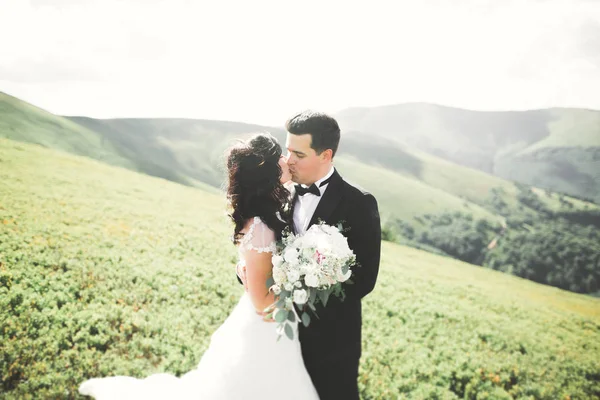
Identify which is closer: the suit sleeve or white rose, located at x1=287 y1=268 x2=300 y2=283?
white rose, located at x1=287 y1=268 x2=300 y2=283

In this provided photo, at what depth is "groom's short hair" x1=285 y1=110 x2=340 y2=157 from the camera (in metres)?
3.93

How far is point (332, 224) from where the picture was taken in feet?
12.3

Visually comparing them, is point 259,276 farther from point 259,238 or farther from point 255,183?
point 255,183

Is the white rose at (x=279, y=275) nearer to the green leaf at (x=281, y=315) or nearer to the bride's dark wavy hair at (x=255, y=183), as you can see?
the green leaf at (x=281, y=315)

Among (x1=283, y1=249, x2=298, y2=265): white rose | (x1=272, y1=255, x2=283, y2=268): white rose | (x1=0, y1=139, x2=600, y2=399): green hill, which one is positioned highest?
(x1=283, y1=249, x2=298, y2=265): white rose

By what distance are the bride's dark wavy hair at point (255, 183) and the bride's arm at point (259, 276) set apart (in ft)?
0.93

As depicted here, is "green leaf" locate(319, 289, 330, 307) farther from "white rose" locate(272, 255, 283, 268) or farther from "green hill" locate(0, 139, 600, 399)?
"green hill" locate(0, 139, 600, 399)

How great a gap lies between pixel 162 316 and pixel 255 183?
5.32m

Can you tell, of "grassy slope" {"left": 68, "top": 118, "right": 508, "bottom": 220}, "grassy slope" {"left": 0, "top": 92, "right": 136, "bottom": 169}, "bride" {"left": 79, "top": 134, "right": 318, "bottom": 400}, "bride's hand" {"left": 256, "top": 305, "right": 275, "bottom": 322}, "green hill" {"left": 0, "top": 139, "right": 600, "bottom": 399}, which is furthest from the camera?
"grassy slope" {"left": 68, "top": 118, "right": 508, "bottom": 220}

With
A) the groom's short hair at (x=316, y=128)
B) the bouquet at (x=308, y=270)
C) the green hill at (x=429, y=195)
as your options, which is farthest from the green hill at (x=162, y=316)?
the green hill at (x=429, y=195)

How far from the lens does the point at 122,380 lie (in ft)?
16.7

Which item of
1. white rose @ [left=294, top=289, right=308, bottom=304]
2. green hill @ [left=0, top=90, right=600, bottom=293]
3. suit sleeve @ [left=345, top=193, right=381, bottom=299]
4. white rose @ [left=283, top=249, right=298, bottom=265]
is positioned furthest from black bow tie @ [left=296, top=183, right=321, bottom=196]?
green hill @ [left=0, top=90, right=600, bottom=293]

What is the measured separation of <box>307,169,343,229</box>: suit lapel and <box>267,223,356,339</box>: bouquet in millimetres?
523

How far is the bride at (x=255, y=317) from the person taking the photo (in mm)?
3441
